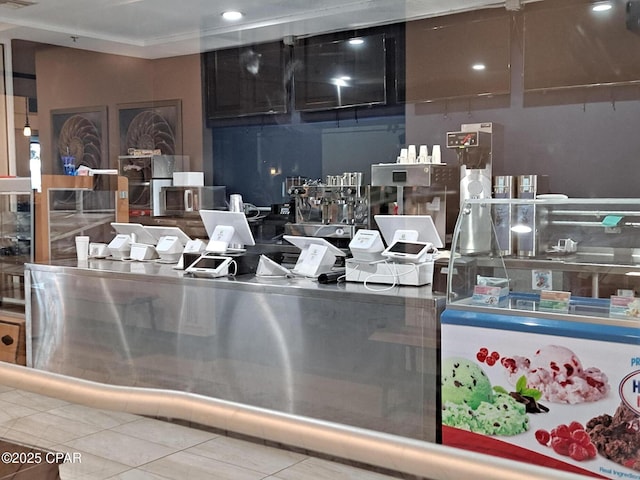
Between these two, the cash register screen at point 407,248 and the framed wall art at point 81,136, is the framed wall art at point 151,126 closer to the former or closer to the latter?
the framed wall art at point 81,136

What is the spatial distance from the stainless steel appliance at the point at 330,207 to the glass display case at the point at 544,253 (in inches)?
92.3

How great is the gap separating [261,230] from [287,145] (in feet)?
3.37

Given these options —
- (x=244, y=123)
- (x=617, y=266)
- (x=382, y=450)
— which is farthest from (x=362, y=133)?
(x=382, y=450)

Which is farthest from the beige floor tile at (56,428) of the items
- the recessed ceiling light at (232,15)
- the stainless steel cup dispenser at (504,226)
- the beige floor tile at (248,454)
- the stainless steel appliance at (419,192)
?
the recessed ceiling light at (232,15)

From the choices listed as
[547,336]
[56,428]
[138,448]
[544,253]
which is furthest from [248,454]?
[544,253]


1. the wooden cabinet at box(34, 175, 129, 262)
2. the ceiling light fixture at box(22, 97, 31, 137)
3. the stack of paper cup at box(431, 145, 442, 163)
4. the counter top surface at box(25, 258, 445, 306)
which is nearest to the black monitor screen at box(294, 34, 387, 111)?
the stack of paper cup at box(431, 145, 442, 163)

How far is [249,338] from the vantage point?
4.11 m

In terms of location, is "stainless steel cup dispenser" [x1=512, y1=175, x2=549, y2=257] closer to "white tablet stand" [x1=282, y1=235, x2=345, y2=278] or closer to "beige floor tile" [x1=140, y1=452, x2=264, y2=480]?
"white tablet stand" [x1=282, y1=235, x2=345, y2=278]

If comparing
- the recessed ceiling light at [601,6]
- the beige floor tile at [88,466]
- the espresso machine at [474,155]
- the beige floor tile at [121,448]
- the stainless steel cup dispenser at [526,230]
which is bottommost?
the beige floor tile at [88,466]

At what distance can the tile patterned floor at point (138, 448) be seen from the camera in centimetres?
145

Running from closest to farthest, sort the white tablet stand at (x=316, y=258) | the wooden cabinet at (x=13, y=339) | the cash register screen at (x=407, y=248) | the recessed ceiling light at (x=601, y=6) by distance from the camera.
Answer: the cash register screen at (x=407, y=248), the white tablet stand at (x=316, y=258), the recessed ceiling light at (x=601, y=6), the wooden cabinet at (x=13, y=339)

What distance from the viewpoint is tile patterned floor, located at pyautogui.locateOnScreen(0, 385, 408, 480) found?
4.75 feet

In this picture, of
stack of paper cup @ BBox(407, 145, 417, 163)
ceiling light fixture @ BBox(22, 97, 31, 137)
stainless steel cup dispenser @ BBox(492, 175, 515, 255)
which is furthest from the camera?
ceiling light fixture @ BBox(22, 97, 31, 137)

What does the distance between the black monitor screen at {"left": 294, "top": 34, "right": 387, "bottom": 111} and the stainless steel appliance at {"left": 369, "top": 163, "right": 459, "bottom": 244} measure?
35.8 inches
